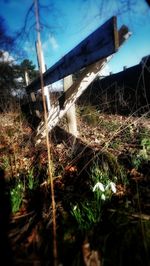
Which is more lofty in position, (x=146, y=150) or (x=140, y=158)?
(x=146, y=150)

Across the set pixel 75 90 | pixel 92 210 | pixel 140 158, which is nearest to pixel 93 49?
pixel 75 90

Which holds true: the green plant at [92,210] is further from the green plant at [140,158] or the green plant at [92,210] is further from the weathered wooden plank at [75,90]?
the weathered wooden plank at [75,90]

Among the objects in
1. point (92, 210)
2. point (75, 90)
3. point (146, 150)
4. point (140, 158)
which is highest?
point (75, 90)

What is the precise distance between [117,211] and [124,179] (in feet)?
1.95

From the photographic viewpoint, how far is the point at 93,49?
2.25 m

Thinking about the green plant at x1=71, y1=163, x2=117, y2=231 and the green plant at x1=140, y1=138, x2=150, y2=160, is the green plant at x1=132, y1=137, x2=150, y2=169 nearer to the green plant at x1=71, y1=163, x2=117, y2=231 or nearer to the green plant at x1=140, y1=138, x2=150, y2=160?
the green plant at x1=140, y1=138, x2=150, y2=160

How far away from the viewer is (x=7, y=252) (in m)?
1.54

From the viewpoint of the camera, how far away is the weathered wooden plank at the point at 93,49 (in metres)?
1.95

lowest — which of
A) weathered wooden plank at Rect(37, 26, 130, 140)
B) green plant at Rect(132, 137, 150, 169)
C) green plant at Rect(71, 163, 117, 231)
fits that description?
green plant at Rect(71, 163, 117, 231)

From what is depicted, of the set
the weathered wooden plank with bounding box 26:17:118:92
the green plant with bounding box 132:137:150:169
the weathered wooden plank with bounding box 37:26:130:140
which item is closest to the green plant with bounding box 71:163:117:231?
the green plant with bounding box 132:137:150:169

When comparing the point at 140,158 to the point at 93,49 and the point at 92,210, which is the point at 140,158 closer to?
the point at 92,210

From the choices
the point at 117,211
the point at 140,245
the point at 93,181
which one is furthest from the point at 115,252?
the point at 93,181

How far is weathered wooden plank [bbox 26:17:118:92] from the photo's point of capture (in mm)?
1947

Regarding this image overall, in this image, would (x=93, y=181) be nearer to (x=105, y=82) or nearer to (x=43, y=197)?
(x=43, y=197)
